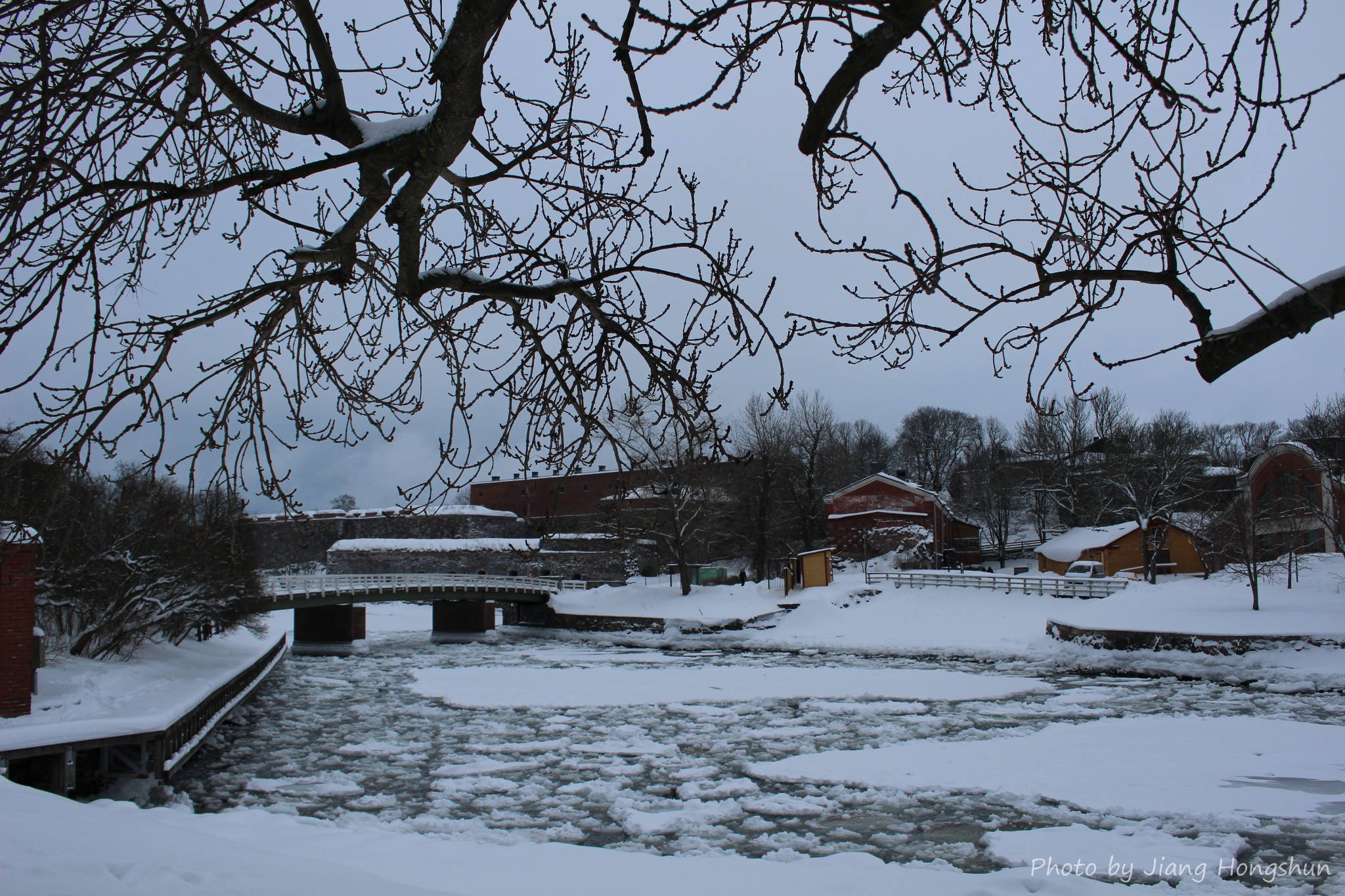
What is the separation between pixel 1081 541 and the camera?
4078cm

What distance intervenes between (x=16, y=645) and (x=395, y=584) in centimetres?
2785

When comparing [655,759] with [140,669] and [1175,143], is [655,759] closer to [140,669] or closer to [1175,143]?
[140,669]

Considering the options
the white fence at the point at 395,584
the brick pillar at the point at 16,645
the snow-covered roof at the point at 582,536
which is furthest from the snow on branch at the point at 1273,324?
the snow-covered roof at the point at 582,536

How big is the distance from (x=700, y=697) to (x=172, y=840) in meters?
14.5

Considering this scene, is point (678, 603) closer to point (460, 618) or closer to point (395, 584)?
point (460, 618)

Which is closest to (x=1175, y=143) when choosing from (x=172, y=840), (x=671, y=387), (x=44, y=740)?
(x=671, y=387)

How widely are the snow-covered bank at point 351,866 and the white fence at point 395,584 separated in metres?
24.7

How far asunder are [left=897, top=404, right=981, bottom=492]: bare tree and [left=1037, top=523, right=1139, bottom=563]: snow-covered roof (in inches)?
937

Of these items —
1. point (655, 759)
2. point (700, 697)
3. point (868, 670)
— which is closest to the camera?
point (655, 759)

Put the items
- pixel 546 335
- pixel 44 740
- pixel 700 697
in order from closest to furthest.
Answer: pixel 546 335, pixel 44 740, pixel 700 697

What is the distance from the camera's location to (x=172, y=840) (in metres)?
6.29

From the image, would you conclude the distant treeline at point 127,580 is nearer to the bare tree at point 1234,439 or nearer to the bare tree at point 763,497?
the bare tree at point 763,497

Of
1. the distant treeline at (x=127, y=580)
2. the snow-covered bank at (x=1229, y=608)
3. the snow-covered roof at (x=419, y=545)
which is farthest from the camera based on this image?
the snow-covered roof at (x=419, y=545)

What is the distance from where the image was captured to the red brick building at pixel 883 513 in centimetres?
4544
